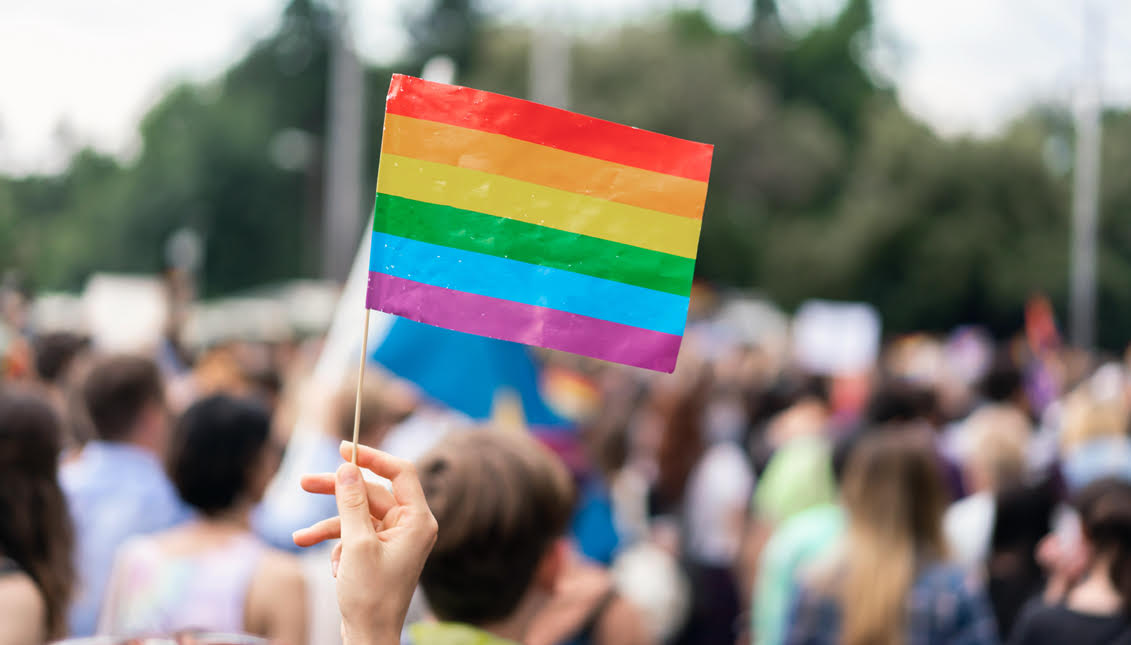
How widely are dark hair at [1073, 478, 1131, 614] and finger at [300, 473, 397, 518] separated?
2.32 m

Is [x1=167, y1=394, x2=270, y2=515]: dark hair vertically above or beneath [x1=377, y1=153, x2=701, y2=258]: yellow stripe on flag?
beneath

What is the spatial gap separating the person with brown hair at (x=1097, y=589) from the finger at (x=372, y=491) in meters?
2.21

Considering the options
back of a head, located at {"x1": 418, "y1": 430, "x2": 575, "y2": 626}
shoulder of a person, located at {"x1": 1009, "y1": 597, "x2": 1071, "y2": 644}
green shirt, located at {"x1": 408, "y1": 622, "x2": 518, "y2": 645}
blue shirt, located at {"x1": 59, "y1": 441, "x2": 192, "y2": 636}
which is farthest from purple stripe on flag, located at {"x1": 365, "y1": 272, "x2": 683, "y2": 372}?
blue shirt, located at {"x1": 59, "y1": 441, "x2": 192, "y2": 636}

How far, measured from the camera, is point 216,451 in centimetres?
309

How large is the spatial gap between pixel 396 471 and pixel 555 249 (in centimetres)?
46

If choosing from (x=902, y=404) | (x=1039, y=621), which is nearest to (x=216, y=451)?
(x=1039, y=621)

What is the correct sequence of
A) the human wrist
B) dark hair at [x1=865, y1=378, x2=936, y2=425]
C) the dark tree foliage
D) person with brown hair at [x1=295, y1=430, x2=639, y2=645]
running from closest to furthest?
the human wrist < person with brown hair at [x1=295, y1=430, x2=639, y2=645] < dark hair at [x1=865, y1=378, x2=936, y2=425] < the dark tree foliage

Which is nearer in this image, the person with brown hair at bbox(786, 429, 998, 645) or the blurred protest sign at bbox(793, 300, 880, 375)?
the person with brown hair at bbox(786, 429, 998, 645)

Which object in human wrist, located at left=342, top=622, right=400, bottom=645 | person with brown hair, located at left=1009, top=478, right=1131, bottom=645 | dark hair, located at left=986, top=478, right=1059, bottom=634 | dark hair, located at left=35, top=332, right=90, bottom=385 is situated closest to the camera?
human wrist, located at left=342, top=622, right=400, bottom=645

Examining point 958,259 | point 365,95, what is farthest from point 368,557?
point 365,95

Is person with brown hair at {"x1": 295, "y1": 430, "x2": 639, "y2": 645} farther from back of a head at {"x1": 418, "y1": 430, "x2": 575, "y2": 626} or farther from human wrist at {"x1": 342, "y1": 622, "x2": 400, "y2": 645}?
human wrist at {"x1": 342, "y1": 622, "x2": 400, "y2": 645}

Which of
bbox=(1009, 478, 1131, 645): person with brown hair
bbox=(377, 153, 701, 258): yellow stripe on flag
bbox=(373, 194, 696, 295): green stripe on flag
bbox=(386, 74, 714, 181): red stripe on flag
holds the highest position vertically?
bbox=(386, 74, 714, 181): red stripe on flag

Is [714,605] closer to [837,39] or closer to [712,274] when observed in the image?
[712,274]

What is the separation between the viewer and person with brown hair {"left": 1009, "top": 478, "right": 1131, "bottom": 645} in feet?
9.64
